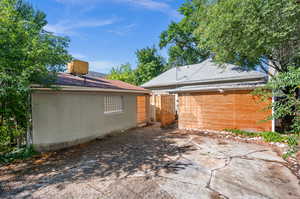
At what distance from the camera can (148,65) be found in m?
24.9

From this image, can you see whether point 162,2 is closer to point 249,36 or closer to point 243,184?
point 249,36

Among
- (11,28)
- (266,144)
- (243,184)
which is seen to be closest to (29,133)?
(11,28)

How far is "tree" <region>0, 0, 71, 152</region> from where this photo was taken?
3.89 metres

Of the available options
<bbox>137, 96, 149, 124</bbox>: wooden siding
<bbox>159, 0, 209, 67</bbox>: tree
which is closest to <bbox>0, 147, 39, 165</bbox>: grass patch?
<bbox>137, 96, 149, 124</bbox>: wooden siding

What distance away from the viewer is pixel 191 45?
23.2 m

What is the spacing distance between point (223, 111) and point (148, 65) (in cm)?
1900

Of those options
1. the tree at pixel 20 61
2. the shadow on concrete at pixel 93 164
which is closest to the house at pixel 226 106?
the shadow on concrete at pixel 93 164

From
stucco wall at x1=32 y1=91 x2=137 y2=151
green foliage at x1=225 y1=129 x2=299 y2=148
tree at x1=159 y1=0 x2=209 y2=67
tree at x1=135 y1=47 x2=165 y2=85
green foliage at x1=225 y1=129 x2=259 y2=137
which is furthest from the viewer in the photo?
tree at x1=135 y1=47 x2=165 y2=85

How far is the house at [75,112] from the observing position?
5.22 metres

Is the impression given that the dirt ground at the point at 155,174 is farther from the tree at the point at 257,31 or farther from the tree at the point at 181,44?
the tree at the point at 181,44

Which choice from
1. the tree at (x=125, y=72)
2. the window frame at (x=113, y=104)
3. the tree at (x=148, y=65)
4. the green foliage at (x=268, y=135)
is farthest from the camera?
the tree at (x=148, y=65)

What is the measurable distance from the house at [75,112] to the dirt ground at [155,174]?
0.72m

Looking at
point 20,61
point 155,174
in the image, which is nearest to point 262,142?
point 155,174

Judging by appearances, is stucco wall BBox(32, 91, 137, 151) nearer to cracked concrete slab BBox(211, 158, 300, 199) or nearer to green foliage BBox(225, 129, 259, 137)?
cracked concrete slab BBox(211, 158, 300, 199)
